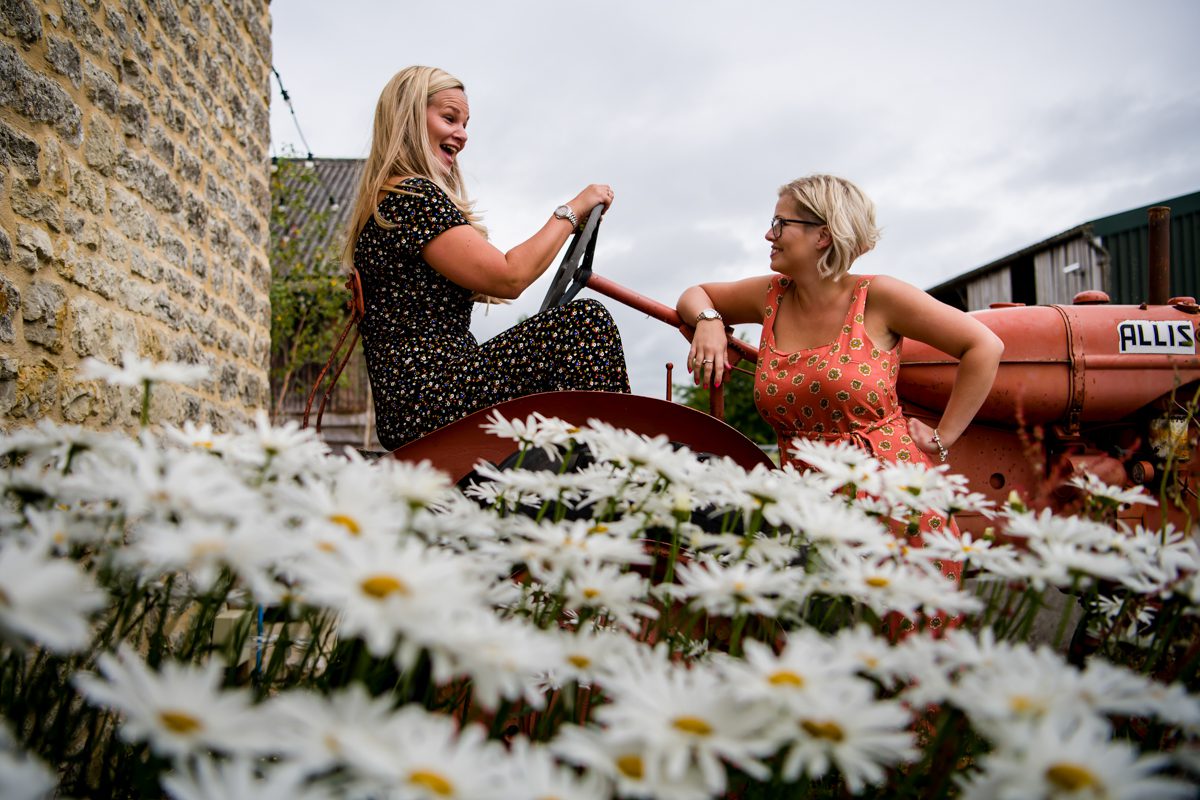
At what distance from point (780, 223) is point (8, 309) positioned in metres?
2.13

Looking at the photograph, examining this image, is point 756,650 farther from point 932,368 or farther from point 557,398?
point 932,368

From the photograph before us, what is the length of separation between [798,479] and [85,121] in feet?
8.24

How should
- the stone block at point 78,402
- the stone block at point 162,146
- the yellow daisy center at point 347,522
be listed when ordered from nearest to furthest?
the yellow daisy center at point 347,522
the stone block at point 78,402
the stone block at point 162,146

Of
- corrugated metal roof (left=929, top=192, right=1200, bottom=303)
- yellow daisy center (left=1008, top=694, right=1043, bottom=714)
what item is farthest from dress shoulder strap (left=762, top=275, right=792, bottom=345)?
corrugated metal roof (left=929, top=192, right=1200, bottom=303)

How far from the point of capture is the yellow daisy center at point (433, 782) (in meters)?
0.53

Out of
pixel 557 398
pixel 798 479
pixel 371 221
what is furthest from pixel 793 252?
pixel 798 479

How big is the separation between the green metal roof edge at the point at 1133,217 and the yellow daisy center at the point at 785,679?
1432cm

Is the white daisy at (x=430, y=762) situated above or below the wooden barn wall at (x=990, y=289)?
below

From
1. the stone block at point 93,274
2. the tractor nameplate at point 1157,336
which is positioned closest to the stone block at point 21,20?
the stone block at point 93,274

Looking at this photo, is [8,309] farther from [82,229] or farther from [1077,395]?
[1077,395]

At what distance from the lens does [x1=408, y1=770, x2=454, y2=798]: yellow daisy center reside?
20.9 inches

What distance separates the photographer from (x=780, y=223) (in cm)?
252

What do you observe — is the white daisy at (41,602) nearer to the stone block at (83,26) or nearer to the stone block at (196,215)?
the stone block at (83,26)

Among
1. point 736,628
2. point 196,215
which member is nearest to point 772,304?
point 736,628
